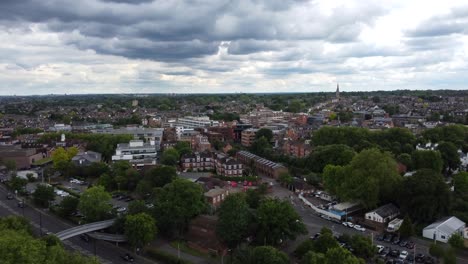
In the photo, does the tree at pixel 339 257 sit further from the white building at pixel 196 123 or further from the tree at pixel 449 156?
the white building at pixel 196 123

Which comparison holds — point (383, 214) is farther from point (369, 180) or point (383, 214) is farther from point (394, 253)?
point (394, 253)

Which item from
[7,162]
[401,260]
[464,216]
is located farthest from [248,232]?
[7,162]

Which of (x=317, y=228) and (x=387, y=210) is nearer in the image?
(x=317, y=228)

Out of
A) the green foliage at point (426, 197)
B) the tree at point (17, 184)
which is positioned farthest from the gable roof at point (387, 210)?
the tree at point (17, 184)

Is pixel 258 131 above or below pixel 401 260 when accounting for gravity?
above

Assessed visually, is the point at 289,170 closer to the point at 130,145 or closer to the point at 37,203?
the point at 130,145

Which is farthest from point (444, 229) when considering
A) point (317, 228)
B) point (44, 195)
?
point (44, 195)

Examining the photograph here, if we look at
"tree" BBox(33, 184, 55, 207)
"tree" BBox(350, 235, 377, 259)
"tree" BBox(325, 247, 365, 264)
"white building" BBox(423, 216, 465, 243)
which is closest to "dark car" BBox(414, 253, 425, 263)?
"tree" BBox(350, 235, 377, 259)
